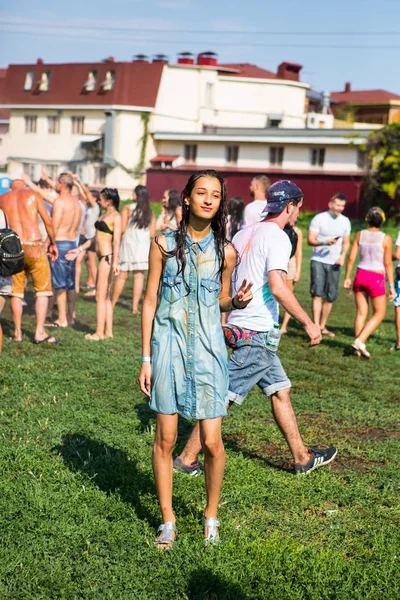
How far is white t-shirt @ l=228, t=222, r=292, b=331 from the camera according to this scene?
5.61 meters

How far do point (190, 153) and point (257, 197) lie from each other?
4702 cm

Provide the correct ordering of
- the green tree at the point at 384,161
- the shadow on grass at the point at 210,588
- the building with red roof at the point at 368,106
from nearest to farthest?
the shadow on grass at the point at 210,588, the green tree at the point at 384,161, the building with red roof at the point at 368,106

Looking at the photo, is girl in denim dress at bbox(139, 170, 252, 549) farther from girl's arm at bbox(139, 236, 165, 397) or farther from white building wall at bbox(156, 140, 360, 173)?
white building wall at bbox(156, 140, 360, 173)

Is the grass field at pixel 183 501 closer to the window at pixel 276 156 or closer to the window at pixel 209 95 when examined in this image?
the window at pixel 276 156

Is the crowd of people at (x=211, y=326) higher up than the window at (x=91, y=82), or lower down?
lower down

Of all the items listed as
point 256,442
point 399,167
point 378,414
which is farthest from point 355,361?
point 399,167

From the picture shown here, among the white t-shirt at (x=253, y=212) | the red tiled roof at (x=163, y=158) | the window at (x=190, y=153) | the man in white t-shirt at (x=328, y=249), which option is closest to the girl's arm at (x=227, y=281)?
the white t-shirt at (x=253, y=212)

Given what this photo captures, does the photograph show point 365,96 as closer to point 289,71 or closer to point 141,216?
point 289,71

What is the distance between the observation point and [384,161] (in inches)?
1718

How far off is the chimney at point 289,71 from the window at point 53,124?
18.7 metres

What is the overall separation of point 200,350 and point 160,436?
511 mm

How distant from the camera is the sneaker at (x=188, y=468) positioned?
5777 mm

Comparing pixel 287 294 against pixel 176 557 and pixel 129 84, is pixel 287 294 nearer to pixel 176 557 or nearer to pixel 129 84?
pixel 176 557

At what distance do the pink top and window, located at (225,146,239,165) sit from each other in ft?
145
